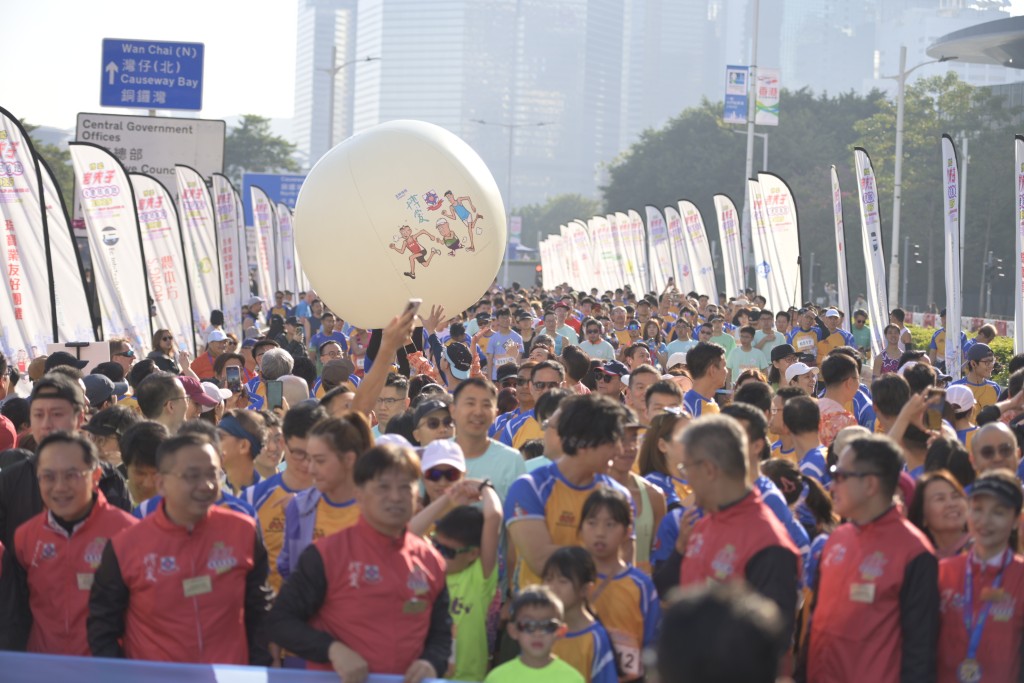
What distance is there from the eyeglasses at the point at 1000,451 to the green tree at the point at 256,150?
93.5 metres

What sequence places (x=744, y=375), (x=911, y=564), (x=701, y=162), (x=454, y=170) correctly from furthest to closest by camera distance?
1. (x=701, y=162)
2. (x=744, y=375)
3. (x=454, y=170)
4. (x=911, y=564)

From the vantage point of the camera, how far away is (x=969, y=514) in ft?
16.1

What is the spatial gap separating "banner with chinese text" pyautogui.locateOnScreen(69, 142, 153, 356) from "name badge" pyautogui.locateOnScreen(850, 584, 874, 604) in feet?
49.6

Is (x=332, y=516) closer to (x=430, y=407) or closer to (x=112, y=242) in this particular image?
(x=430, y=407)

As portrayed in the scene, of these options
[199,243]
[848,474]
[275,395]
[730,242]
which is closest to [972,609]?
[848,474]

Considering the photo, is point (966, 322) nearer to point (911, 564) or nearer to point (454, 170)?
point (454, 170)

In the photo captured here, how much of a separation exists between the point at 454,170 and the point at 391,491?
374 cm

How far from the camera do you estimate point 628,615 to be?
516cm

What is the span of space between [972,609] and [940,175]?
5278 cm

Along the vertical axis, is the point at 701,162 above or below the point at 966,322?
above

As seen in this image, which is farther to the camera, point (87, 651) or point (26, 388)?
point (26, 388)

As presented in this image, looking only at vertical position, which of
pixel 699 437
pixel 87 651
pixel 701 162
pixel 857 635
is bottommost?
pixel 87 651

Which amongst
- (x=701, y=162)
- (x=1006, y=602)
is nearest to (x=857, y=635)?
(x=1006, y=602)

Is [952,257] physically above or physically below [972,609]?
above
